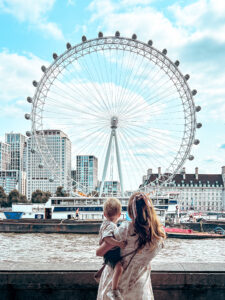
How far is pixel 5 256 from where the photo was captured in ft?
72.4

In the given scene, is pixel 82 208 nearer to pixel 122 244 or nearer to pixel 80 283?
pixel 80 283

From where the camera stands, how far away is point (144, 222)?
134 inches

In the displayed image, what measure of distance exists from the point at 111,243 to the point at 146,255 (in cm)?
35

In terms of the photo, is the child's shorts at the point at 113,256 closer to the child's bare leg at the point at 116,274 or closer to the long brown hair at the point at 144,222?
the child's bare leg at the point at 116,274

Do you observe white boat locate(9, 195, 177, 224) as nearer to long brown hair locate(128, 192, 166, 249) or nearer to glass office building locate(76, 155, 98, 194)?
long brown hair locate(128, 192, 166, 249)

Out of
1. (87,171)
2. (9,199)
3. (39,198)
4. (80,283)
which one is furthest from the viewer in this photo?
(87,171)

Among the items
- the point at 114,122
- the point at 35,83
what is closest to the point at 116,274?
the point at 114,122

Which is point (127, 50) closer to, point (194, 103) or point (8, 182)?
point (194, 103)

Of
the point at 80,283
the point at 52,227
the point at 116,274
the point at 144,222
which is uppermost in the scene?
the point at 144,222

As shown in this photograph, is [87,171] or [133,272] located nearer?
[133,272]

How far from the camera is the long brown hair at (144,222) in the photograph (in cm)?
338

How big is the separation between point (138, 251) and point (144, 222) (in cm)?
27

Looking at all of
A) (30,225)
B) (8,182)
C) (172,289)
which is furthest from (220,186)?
(172,289)

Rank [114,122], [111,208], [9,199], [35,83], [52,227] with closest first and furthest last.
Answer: [111,208] < [114,122] < [35,83] < [52,227] < [9,199]
